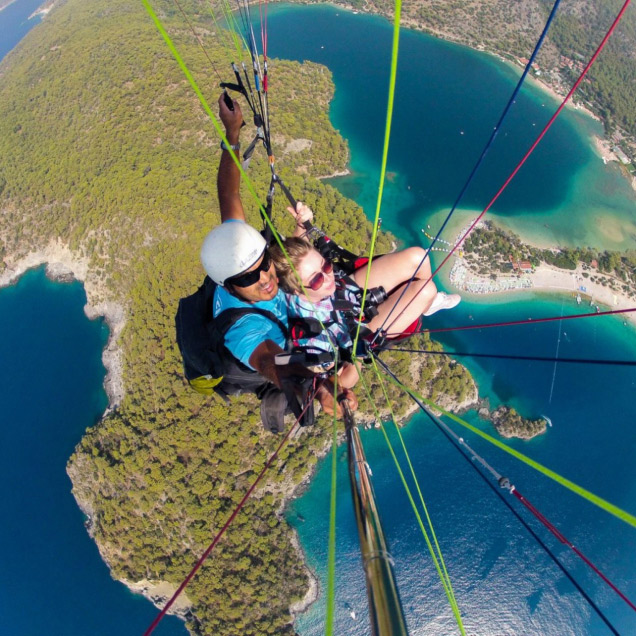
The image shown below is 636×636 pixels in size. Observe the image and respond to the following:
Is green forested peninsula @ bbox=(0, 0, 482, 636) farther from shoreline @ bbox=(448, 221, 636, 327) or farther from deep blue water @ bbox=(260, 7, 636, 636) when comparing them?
shoreline @ bbox=(448, 221, 636, 327)

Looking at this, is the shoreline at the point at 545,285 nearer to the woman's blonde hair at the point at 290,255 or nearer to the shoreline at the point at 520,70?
the shoreline at the point at 520,70

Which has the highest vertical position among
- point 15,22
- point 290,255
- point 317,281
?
point 15,22

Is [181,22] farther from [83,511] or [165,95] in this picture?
[83,511]

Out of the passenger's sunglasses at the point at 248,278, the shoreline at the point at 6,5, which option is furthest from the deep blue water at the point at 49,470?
the shoreline at the point at 6,5

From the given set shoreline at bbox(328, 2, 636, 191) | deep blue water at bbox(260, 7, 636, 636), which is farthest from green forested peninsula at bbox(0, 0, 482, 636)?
shoreline at bbox(328, 2, 636, 191)

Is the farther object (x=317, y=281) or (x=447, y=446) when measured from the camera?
(x=447, y=446)

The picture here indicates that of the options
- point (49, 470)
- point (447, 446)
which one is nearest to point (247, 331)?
point (447, 446)

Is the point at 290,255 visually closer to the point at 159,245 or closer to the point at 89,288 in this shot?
the point at 159,245
